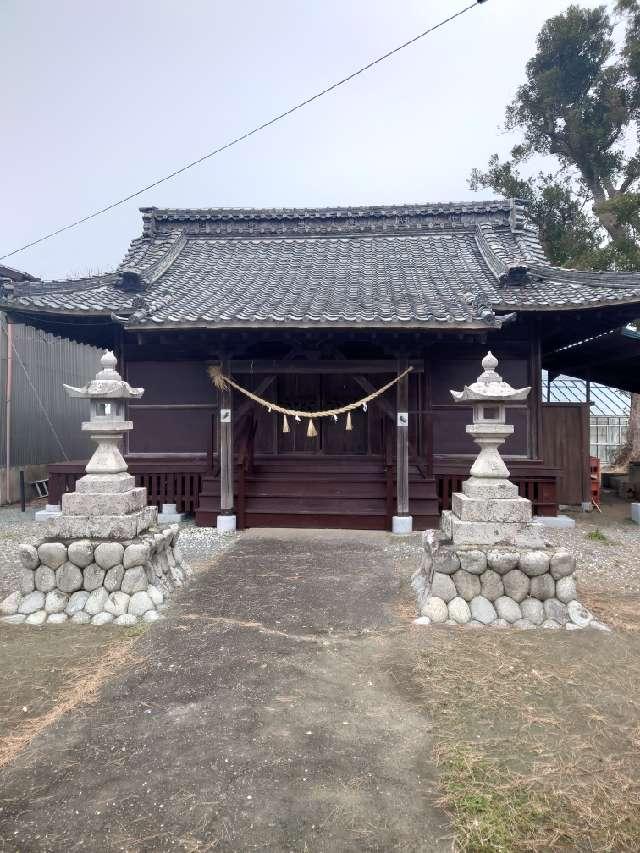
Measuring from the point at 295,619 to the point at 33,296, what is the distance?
7.39 metres

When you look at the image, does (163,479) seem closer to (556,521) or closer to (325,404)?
(325,404)

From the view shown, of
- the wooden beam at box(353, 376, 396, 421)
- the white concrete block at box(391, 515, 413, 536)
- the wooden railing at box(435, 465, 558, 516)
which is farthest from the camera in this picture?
the wooden railing at box(435, 465, 558, 516)

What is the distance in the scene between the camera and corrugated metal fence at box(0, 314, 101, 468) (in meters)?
12.1

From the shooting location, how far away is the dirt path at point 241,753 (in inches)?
88.9

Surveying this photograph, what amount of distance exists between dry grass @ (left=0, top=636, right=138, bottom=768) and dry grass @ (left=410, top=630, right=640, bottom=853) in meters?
2.31

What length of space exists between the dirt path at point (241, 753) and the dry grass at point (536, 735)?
0.62ft

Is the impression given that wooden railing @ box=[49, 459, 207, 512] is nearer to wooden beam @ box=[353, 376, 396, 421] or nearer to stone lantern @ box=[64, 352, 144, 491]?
wooden beam @ box=[353, 376, 396, 421]

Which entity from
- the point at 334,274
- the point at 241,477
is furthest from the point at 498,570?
the point at 334,274

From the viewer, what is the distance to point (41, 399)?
13242 millimetres

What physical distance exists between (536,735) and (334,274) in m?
9.20

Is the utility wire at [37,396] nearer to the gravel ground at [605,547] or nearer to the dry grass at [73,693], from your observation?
the dry grass at [73,693]

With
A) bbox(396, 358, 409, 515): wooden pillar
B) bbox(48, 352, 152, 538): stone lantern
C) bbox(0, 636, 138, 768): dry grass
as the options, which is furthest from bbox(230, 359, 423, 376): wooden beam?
bbox(0, 636, 138, 768): dry grass

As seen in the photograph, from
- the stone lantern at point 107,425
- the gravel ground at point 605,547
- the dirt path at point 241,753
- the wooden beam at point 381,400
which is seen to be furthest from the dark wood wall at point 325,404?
the dirt path at point 241,753

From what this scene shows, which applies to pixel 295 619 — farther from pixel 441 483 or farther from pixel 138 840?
pixel 441 483
